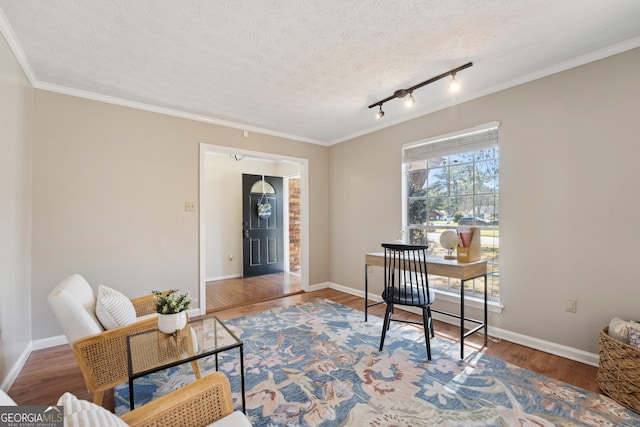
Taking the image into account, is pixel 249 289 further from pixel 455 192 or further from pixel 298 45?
pixel 298 45

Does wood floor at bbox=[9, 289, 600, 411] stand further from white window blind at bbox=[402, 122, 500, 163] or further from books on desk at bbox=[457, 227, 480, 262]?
white window blind at bbox=[402, 122, 500, 163]

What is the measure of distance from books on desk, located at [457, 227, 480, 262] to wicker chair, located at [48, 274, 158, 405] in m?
2.73

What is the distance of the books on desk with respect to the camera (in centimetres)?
263

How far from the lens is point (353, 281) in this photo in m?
4.34

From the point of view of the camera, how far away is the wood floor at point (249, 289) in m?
4.02

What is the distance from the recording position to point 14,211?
216 centimetres

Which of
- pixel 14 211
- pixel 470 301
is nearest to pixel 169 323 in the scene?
pixel 14 211

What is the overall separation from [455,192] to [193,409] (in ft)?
10.0

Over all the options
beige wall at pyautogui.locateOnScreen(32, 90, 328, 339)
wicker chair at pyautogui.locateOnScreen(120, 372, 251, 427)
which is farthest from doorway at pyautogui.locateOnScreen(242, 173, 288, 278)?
wicker chair at pyautogui.locateOnScreen(120, 372, 251, 427)

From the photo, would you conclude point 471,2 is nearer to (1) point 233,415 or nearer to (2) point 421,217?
(2) point 421,217

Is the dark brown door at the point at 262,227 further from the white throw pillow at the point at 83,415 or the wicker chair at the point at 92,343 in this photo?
the white throw pillow at the point at 83,415

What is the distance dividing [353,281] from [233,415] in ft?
10.8

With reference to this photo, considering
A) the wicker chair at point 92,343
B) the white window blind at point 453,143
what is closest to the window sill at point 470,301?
the white window blind at point 453,143

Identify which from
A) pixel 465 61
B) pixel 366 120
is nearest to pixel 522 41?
pixel 465 61
